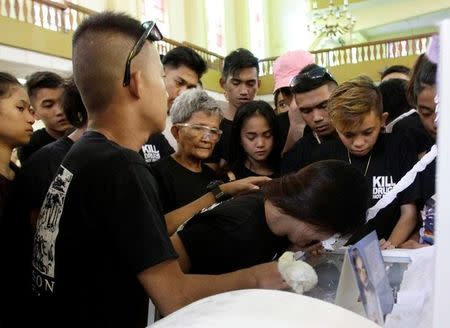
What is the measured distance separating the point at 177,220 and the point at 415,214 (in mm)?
772

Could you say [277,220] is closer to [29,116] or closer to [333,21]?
[29,116]

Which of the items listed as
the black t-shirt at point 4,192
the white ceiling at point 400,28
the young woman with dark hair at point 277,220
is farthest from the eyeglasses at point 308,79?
the white ceiling at point 400,28

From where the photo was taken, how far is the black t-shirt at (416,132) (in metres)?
1.78

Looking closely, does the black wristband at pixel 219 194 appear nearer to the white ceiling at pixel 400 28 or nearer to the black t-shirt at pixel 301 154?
the black t-shirt at pixel 301 154

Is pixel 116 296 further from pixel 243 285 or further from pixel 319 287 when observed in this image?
pixel 319 287

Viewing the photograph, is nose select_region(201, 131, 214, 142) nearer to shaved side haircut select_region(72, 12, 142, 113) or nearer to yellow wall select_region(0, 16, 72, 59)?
shaved side haircut select_region(72, 12, 142, 113)

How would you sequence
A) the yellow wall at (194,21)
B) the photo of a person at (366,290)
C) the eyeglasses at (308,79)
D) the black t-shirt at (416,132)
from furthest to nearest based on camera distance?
the yellow wall at (194,21)
the eyeglasses at (308,79)
the black t-shirt at (416,132)
the photo of a person at (366,290)

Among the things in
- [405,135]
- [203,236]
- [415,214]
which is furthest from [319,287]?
[405,135]

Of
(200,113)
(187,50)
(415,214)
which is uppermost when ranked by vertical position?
(187,50)

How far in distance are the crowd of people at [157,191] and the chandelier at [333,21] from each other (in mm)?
12557

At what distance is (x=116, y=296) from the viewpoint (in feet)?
2.73

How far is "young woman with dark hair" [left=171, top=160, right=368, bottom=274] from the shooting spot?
1022 mm

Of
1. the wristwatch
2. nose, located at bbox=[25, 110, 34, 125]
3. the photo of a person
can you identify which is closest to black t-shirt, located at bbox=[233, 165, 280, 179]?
the wristwatch

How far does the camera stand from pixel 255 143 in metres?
1.96
